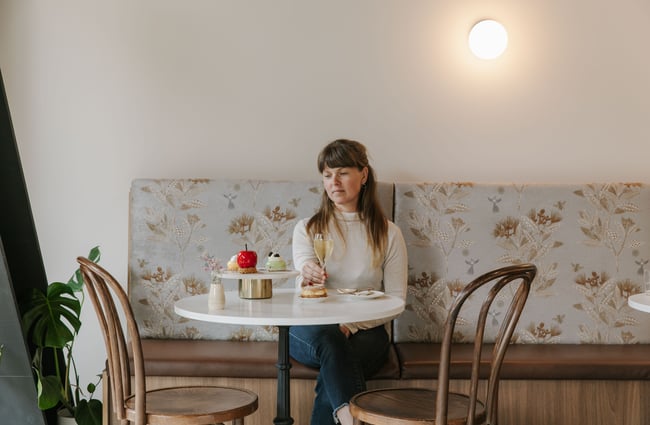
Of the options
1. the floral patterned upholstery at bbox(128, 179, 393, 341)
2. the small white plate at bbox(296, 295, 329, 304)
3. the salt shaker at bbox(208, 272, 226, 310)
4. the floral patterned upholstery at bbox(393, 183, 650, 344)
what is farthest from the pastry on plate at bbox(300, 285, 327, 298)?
the floral patterned upholstery at bbox(393, 183, 650, 344)

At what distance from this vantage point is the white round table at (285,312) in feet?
7.22

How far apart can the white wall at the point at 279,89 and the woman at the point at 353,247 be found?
49 cm

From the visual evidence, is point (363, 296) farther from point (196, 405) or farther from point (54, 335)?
point (54, 335)

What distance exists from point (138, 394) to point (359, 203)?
1.24 m

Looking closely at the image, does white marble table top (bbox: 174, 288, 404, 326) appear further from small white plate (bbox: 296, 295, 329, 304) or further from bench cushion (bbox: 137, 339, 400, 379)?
bench cushion (bbox: 137, 339, 400, 379)

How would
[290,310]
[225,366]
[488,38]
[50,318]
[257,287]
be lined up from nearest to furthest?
[290,310], [257,287], [225,366], [50,318], [488,38]

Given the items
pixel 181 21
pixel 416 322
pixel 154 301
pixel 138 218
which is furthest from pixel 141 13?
pixel 416 322

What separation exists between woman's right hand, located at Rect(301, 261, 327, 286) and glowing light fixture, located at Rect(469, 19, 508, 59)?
4.54 ft

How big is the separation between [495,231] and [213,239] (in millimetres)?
1196

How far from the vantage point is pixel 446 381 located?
2158mm

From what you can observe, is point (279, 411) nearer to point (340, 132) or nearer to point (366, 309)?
point (366, 309)

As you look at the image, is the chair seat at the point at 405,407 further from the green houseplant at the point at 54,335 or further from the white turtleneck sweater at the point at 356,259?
the green houseplant at the point at 54,335

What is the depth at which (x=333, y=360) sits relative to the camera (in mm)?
2584

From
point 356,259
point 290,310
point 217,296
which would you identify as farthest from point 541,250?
point 217,296
